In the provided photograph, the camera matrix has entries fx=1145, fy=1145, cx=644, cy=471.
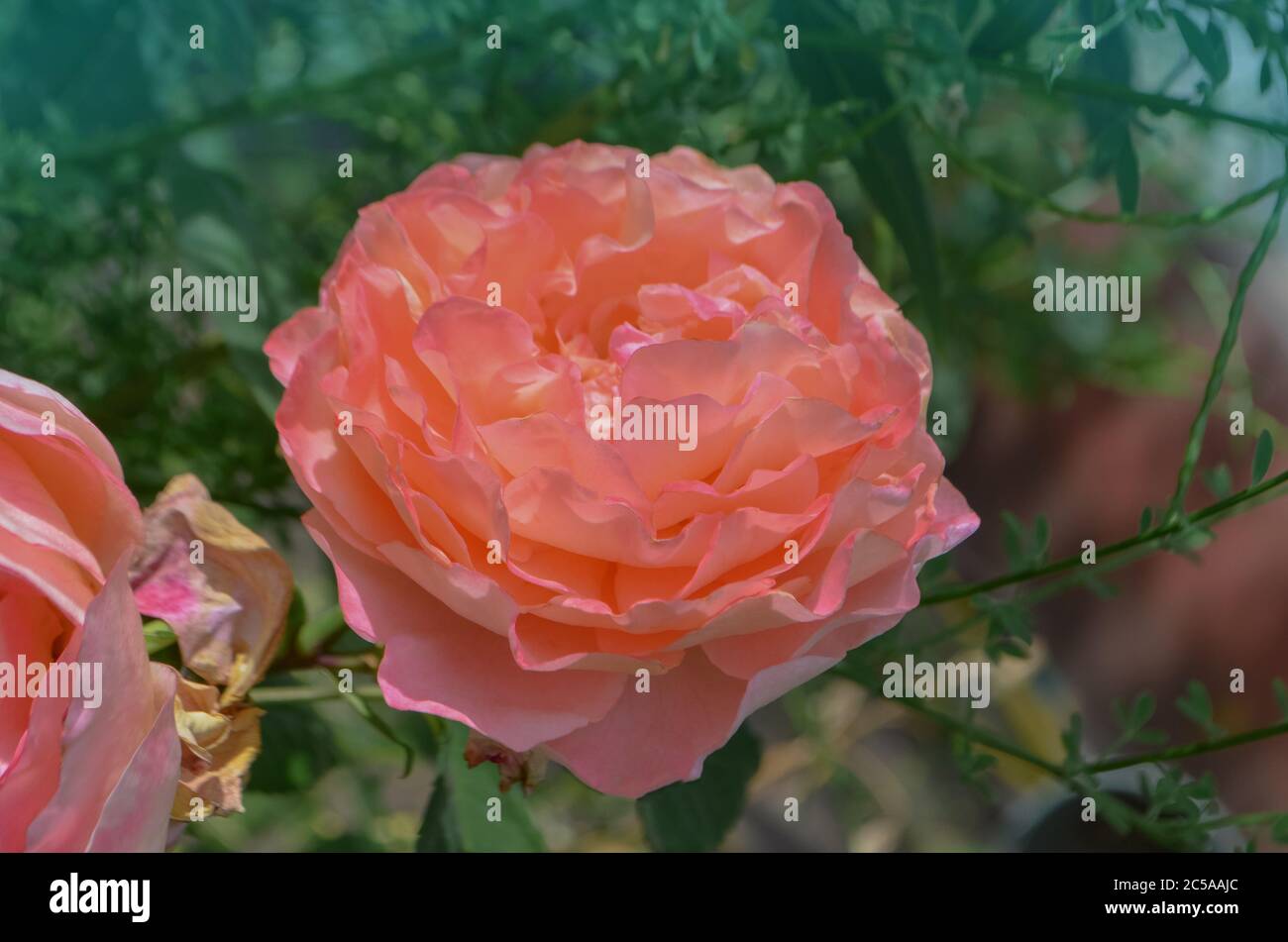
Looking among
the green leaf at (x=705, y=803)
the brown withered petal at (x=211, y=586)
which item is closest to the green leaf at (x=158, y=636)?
the brown withered petal at (x=211, y=586)

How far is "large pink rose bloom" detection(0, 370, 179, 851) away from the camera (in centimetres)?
16

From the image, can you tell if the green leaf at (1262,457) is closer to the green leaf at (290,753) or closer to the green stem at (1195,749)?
the green stem at (1195,749)

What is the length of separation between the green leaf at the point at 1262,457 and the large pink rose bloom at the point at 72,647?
0.20 m

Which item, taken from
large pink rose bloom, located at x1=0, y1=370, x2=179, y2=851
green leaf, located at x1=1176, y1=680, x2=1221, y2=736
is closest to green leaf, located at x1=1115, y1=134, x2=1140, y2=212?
green leaf, located at x1=1176, y1=680, x2=1221, y2=736

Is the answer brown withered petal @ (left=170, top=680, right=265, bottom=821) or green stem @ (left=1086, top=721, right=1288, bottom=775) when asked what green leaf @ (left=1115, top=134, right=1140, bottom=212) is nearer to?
green stem @ (left=1086, top=721, right=1288, bottom=775)

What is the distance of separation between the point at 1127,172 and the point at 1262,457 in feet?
0.27

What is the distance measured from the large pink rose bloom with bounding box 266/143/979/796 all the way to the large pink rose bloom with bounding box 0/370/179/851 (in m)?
0.03

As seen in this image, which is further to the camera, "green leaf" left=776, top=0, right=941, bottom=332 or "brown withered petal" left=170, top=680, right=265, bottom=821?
"green leaf" left=776, top=0, right=941, bottom=332

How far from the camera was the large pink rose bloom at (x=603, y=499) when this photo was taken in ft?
0.59

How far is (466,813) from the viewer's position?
0.25 m

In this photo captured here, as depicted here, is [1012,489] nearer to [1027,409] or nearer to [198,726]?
[1027,409]

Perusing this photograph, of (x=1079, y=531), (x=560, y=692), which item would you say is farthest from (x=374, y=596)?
(x=1079, y=531)

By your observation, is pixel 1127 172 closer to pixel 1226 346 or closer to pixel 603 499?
pixel 1226 346
